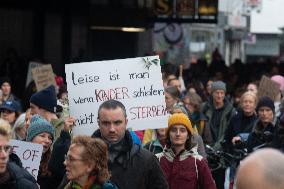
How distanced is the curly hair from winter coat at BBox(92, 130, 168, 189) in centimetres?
66

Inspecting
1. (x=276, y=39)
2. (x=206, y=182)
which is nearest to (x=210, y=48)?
(x=276, y=39)

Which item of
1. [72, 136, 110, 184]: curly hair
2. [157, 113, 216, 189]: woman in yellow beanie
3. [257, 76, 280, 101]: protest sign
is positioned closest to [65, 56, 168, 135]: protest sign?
[157, 113, 216, 189]: woman in yellow beanie

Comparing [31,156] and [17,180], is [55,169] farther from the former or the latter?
[17,180]

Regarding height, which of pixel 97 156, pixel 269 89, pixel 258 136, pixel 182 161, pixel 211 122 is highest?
pixel 97 156

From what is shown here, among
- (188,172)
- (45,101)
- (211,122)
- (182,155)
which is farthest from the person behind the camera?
(211,122)

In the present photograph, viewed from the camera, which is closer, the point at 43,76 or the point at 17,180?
the point at 17,180

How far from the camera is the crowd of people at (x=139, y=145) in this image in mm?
5244

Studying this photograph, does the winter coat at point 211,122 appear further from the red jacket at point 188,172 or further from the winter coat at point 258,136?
the red jacket at point 188,172

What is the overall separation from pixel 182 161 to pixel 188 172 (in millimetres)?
116

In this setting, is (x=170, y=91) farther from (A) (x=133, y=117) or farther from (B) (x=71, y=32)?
(B) (x=71, y=32)

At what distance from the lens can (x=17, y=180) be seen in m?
5.10

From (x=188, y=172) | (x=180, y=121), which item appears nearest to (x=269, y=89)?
(x=180, y=121)

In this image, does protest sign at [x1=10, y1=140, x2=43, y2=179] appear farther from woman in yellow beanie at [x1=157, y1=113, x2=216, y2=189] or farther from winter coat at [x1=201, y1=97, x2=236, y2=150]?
winter coat at [x1=201, y1=97, x2=236, y2=150]

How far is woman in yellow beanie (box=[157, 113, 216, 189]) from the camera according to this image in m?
7.13
